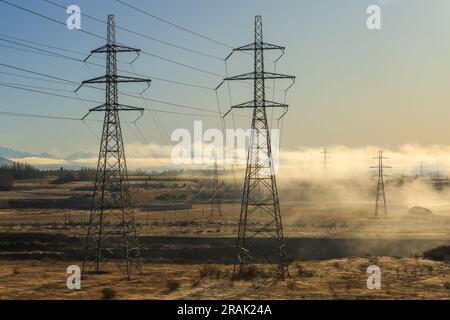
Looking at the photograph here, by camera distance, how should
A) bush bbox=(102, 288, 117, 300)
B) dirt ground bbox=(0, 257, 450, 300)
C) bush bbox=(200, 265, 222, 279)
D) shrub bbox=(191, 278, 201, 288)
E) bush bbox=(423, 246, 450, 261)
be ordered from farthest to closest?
bush bbox=(423, 246, 450, 261), bush bbox=(200, 265, 222, 279), shrub bbox=(191, 278, 201, 288), dirt ground bbox=(0, 257, 450, 300), bush bbox=(102, 288, 117, 300)

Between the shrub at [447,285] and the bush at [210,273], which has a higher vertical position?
the shrub at [447,285]

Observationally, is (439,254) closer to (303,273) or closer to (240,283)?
(303,273)

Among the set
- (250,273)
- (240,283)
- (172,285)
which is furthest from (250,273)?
(172,285)

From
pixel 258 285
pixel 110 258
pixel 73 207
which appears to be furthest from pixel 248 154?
pixel 73 207

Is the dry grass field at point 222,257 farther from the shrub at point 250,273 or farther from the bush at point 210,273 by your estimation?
the shrub at point 250,273

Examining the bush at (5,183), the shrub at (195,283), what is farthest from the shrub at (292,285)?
the bush at (5,183)

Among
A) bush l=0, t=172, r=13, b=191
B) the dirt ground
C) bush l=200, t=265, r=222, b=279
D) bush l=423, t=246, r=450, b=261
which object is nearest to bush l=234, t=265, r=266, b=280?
the dirt ground

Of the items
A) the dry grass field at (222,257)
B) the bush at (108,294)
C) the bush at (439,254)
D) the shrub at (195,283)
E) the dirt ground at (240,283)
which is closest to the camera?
the bush at (108,294)

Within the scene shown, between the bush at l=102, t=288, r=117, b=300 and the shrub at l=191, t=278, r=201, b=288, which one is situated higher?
the bush at l=102, t=288, r=117, b=300

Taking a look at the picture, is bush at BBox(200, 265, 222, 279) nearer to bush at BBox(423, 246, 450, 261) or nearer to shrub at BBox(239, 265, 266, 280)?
shrub at BBox(239, 265, 266, 280)
